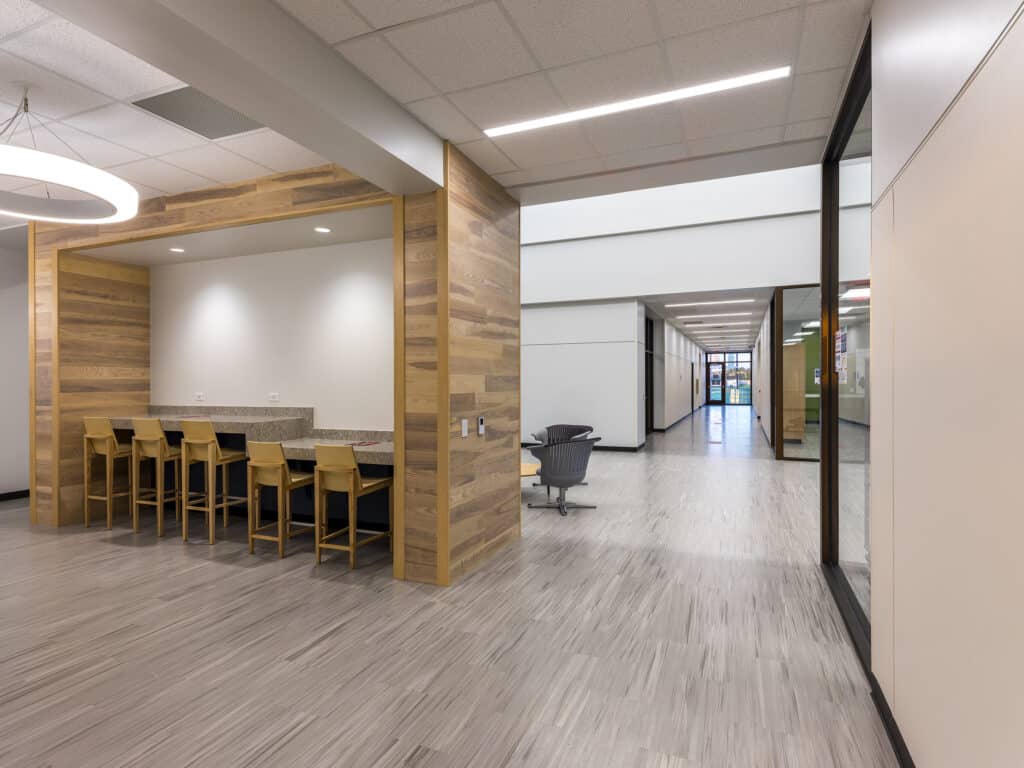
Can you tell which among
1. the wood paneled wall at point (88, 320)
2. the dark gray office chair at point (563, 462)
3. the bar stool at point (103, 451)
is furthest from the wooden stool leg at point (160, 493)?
the dark gray office chair at point (563, 462)

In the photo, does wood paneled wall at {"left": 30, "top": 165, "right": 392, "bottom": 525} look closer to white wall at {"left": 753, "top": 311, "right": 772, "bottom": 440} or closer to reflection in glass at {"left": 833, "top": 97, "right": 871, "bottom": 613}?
reflection in glass at {"left": 833, "top": 97, "right": 871, "bottom": 613}

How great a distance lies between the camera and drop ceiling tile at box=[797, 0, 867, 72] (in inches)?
97.8

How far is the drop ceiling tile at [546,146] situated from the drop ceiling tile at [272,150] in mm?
1432

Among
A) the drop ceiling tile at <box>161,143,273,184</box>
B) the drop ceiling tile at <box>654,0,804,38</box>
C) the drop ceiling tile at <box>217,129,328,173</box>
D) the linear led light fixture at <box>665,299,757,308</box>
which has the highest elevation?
the drop ceiling tile at <box>161,143,273,184</box>

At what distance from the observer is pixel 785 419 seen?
940cm

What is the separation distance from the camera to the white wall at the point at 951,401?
4.12 ft

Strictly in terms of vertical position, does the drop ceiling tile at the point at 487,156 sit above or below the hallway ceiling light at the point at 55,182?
above

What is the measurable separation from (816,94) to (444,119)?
2.23m

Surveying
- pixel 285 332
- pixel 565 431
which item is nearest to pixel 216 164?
pixel 285 332

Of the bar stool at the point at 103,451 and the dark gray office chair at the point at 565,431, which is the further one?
the dark gray office chair at the point at 565,431

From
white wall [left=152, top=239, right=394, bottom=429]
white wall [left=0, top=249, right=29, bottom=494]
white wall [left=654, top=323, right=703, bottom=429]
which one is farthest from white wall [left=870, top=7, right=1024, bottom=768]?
white wall [left=654, top=323, right=703, bottom=429]

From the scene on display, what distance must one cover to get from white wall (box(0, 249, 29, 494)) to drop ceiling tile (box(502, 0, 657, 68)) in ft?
24.7

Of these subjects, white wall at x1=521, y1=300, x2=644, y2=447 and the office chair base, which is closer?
the office chair base

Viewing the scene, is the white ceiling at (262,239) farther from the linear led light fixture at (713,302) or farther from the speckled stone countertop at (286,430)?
the linear led light fixture at (713,302)
